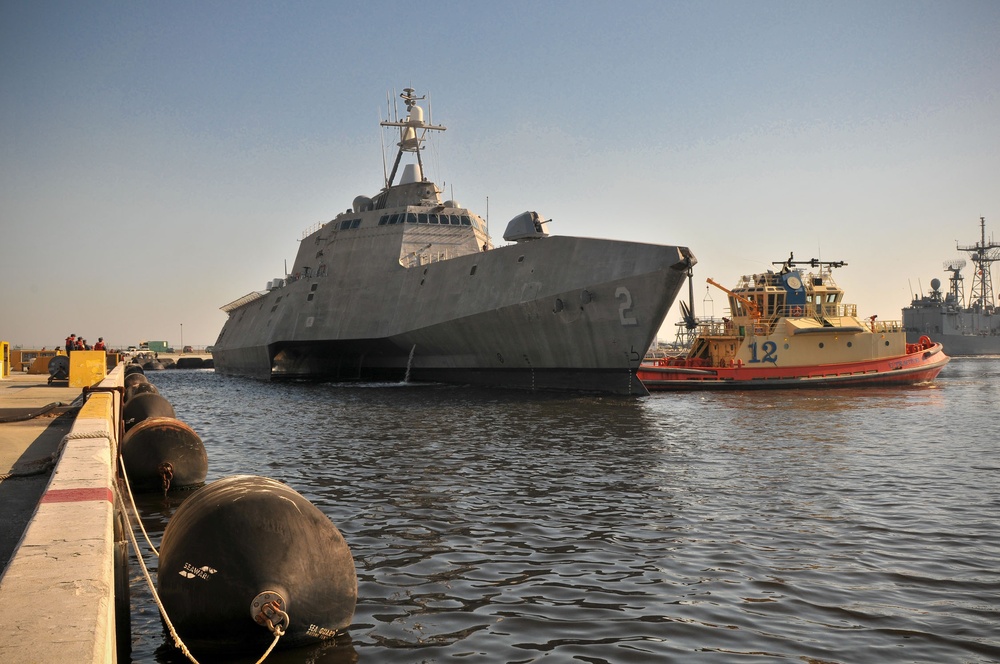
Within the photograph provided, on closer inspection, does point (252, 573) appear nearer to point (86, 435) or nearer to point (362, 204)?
point (86, 435)

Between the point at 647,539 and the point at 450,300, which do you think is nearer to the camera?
the point at 647,539

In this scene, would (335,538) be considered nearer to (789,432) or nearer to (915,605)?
(915,605)

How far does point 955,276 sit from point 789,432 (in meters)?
76.1

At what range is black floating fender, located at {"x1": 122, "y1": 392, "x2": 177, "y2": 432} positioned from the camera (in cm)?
1180

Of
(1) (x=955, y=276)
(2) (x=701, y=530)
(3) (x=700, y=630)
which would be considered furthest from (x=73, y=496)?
(1) (x=955, y=276)

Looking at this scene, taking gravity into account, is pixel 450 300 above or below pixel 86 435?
above

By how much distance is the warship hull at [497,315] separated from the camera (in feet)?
71.2

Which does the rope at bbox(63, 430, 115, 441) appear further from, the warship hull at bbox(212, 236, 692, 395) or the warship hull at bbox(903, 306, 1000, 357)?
the warship hull at bbox(903, 306, 1000, 357)

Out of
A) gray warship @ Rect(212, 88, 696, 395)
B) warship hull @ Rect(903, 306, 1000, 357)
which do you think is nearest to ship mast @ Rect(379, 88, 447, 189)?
gray warship @ Rect(212, 88, 696, 395)

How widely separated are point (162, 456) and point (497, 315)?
15847 mm

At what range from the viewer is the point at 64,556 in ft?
12.0

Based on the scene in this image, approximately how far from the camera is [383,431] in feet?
49.5

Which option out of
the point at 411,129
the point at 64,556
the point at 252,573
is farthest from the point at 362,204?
the point at 64,556

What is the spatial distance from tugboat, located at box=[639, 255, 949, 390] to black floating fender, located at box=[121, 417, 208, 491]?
831 inches
